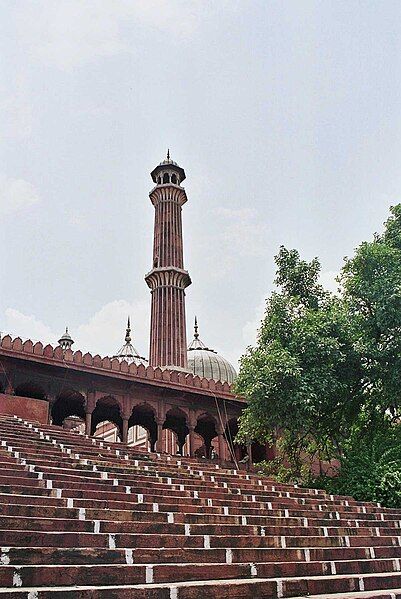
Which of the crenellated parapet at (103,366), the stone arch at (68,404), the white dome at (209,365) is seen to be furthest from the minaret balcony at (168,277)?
the crenellated parapet at (103,366)

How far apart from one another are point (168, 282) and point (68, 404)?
9925 millimetres

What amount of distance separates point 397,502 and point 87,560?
9702mm

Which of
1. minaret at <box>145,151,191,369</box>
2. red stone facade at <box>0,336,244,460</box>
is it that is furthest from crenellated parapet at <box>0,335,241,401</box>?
minaret at <box>145,151,191,369</box>

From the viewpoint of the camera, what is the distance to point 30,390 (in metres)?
16.7

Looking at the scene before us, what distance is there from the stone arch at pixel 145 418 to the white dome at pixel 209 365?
6.98 metres

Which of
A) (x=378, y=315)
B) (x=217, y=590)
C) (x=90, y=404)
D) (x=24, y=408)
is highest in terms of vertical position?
(x=378, y=315)

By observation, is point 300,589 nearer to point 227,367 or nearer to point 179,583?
point 179,583

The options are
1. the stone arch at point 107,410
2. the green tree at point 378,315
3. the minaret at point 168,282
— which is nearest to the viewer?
the green tree at point 378,315

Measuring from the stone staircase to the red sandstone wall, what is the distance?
3.13 m

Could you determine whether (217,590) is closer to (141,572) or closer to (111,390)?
(141,572)

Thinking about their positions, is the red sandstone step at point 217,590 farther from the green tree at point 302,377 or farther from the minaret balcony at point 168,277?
the minaret balcony at point 168,277

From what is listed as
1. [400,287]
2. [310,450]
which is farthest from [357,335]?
[310,450]

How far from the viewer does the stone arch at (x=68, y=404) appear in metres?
16.6

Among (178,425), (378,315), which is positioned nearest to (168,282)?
(178,425)
